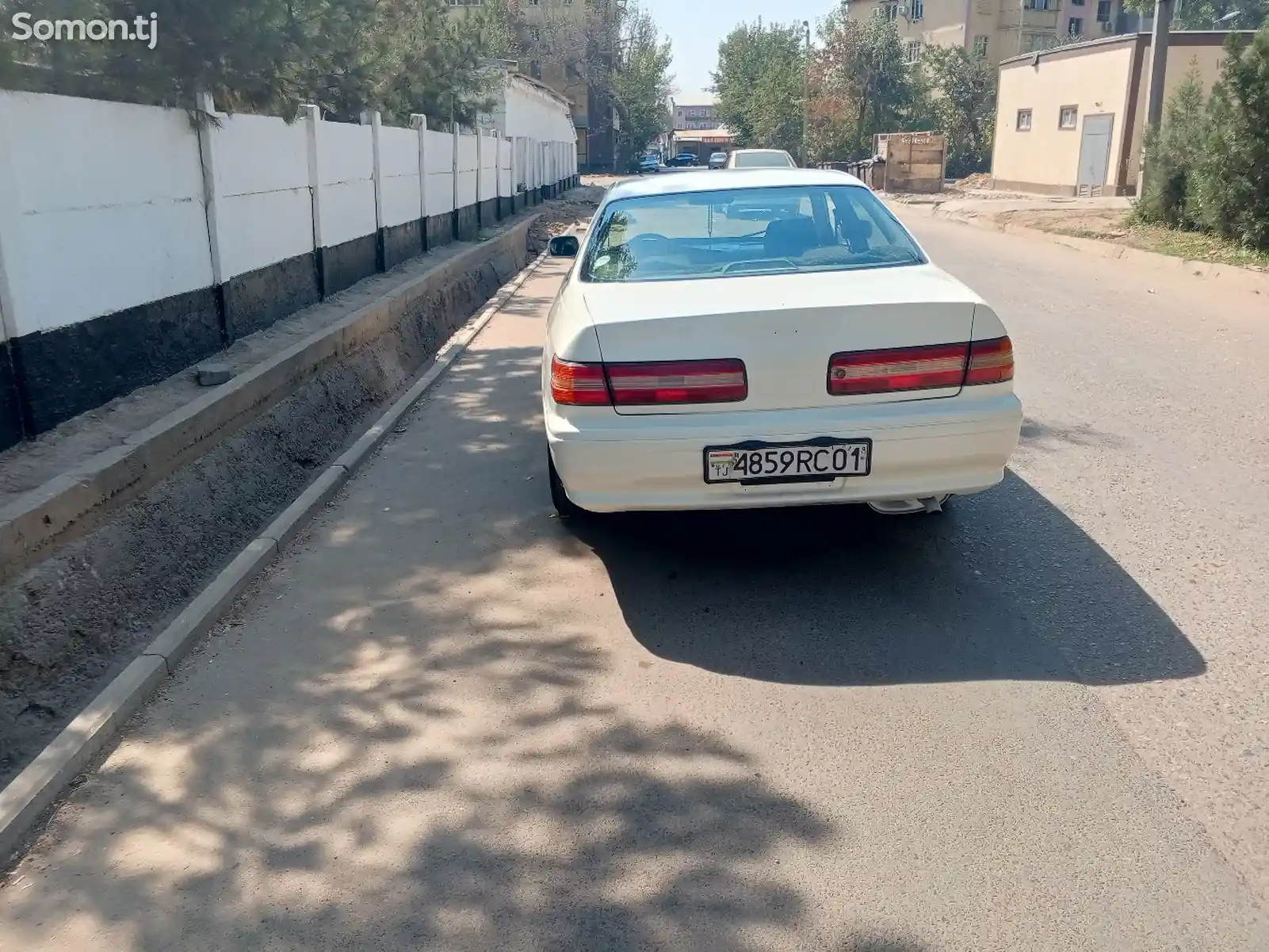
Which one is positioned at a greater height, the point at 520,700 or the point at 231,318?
the point at 231,318

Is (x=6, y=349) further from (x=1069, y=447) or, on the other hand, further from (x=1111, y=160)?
(x=1111, y=160)

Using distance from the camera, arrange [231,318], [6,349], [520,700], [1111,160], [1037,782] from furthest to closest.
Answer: [1111,160]
[231,318]
[6,349]
[520,700]
[1037,782]

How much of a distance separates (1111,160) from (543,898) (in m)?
34.3

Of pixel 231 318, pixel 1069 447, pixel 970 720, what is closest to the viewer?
pixel 970 720

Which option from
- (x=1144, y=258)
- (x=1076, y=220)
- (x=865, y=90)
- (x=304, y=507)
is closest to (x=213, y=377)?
(x=304, y=507)

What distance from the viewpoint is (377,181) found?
13562 mm

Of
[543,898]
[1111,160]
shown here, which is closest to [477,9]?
[1111,160]

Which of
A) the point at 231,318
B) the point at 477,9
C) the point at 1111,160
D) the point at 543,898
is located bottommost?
the point at 543,898

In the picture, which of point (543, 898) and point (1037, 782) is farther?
point (1037, 782)

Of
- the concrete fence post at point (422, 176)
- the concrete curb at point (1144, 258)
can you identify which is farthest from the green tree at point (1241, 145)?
A: the concrete fence post at point (422, 176)

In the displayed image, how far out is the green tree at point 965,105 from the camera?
5369cm

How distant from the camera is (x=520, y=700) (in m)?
3.67

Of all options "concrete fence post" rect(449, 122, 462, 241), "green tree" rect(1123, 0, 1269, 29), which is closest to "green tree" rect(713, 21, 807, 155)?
"green tree" rect(1123, 0, 1269, 29)

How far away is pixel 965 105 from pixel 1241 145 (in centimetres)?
4190
